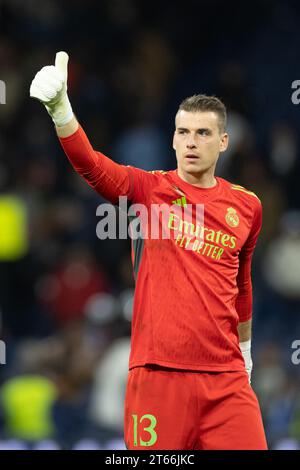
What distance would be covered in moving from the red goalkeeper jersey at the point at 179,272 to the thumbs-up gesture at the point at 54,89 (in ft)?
0.32

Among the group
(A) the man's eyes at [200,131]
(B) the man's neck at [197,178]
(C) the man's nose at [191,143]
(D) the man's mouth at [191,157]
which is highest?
(A) the man's eyes at [200,131]

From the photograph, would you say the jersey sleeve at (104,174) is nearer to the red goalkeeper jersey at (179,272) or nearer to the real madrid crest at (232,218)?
the red goalkeeper jersey at (179,272)

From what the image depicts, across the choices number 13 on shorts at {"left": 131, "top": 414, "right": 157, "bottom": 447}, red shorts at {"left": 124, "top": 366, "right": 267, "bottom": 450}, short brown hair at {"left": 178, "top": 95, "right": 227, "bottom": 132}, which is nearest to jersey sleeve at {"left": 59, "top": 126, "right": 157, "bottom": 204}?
short brown hair at {"left": 178, "top": 95, "right": 227, "bottom": 132}

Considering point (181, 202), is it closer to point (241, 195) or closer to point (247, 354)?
point (241, 195)

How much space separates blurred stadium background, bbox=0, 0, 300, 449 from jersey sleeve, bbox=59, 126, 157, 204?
300cm

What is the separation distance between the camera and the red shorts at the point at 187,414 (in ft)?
14.9

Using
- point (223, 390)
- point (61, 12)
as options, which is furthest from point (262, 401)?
point (61, 12)

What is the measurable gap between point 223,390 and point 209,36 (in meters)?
7.47

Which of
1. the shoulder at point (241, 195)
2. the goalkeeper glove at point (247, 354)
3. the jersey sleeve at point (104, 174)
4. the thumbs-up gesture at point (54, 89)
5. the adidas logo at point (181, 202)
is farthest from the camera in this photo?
the goalkeeper glove at point (247, 354)

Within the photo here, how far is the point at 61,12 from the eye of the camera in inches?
458

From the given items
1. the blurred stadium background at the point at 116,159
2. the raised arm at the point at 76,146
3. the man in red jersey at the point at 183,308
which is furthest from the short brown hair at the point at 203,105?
the blurred stadium background at the point at 116,159

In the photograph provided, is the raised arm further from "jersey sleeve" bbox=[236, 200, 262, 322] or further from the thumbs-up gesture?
"jersey sleeve" bbox=[236, 200, 262, 322]

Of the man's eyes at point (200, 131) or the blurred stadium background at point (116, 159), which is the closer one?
the man's eyes at point (200, 131)

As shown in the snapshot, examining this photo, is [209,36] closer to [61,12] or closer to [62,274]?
[61,12]
